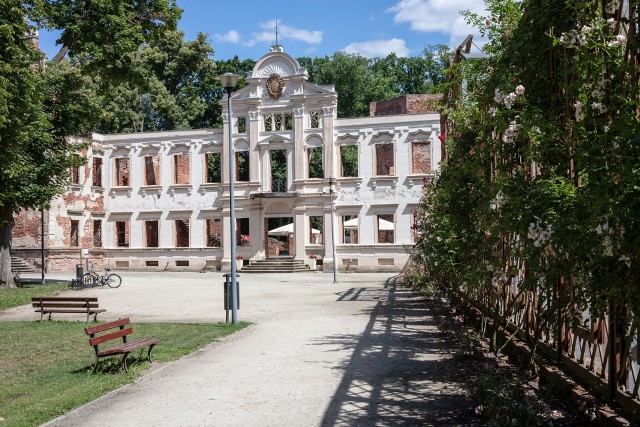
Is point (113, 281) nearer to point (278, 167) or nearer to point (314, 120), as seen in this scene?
point (314, 120)

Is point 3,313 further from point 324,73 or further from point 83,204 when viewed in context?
point 324,73

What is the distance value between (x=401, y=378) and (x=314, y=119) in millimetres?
31317

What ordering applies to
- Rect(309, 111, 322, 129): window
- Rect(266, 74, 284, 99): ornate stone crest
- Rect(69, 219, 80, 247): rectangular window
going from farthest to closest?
Rect(69, 219, 80, 247): rectangular window < Rect(266, 74, 284, 99): ornate stone crest < Rect(309, 111, 322, 129): window

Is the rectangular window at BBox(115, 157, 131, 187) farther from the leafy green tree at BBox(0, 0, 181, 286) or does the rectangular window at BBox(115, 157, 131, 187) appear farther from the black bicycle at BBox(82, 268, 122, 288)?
the black bicycle at BBox(82, 268, 122, 288)

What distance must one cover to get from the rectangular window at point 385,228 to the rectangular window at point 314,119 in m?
6.54

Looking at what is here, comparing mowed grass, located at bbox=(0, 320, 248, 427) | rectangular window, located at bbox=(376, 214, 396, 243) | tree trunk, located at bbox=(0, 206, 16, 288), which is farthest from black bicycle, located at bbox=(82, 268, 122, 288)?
rectangular window, located at bbox=(376, 214, 396, 243)

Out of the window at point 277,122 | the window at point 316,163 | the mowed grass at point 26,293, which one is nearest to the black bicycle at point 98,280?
the mowed grass at point 26,293

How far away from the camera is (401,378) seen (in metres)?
8.62

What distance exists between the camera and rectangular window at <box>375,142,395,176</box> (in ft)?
127

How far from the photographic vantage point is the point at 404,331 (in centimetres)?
1317

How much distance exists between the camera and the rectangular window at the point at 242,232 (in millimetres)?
39500

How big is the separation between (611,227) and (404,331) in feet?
32.4

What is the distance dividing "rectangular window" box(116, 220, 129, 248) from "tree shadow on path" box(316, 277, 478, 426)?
3015cm

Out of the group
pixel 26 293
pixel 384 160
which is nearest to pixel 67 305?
pixel 26 293
